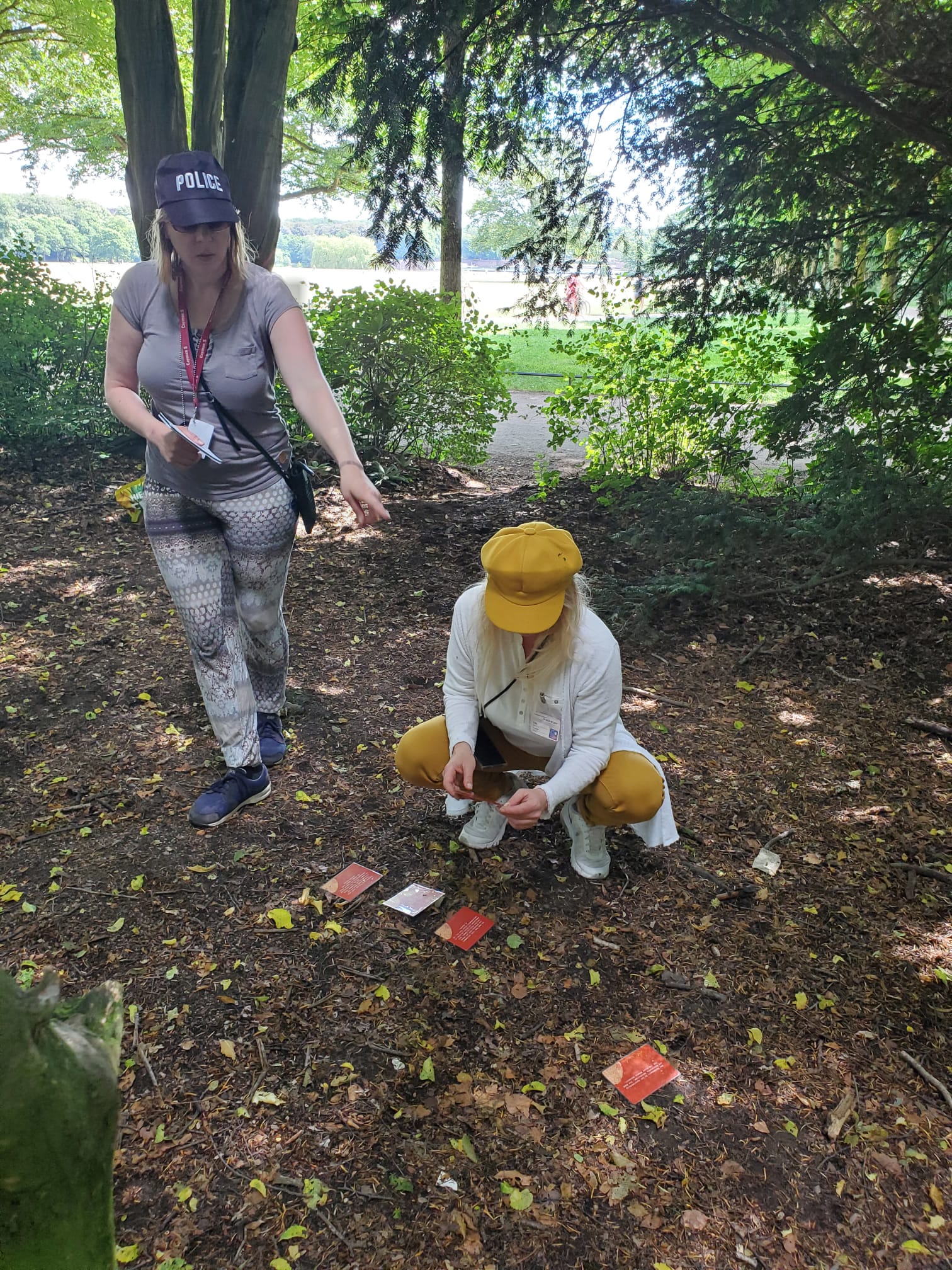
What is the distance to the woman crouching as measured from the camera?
93.3 inches

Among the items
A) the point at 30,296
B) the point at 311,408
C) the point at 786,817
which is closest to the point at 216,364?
the point at 311,408

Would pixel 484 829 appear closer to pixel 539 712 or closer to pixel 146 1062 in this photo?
pixel 539 712

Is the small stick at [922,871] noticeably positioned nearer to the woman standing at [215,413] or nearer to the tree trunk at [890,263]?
the woman standing at [215,413]

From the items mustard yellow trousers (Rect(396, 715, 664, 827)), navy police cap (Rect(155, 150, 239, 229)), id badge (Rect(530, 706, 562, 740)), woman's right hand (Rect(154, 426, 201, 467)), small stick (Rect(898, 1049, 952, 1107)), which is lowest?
small stick (Rect(898, 1049, 952, 1107))

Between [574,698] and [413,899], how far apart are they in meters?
0.89

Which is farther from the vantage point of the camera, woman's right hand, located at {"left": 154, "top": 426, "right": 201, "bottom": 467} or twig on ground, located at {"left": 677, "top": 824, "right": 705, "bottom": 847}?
twig on ground, located at {"left": 677, "top": 824, "right": 705, "bottom": 847}

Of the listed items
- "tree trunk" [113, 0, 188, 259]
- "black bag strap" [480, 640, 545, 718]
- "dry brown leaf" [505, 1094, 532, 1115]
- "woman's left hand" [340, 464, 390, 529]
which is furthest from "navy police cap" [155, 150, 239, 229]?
"tree trunk" [113, 0, 188, 259]

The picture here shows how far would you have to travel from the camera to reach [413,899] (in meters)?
2.79

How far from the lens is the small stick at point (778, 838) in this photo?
122 inches

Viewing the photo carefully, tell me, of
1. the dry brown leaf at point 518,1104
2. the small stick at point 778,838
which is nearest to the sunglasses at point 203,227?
the dry brown leaf at point 518,1104

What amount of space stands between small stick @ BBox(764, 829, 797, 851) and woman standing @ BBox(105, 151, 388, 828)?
187cm

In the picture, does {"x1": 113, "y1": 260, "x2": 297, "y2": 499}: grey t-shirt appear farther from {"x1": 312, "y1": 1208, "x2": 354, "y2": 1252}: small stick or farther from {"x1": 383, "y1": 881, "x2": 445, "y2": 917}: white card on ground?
{"x1": 312, "y1": 1208, "x2": 354, "y2": 1252}: small stick

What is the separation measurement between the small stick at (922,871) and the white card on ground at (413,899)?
1625 millimetres

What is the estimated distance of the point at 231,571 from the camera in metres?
3.01
